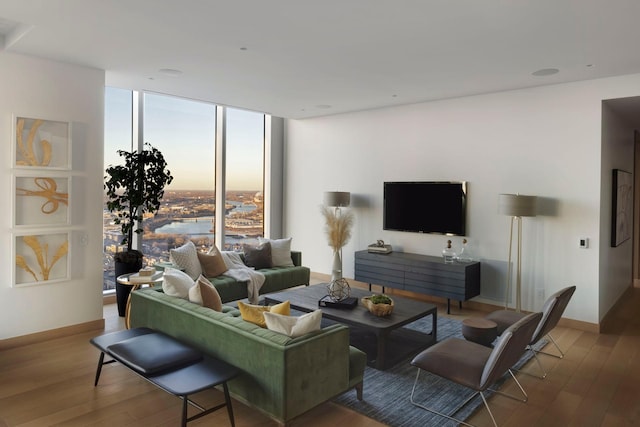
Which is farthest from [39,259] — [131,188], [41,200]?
[131,188]

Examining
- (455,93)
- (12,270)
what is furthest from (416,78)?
(12,270)

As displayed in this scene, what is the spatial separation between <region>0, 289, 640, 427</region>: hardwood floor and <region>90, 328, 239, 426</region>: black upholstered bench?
377 millimetres

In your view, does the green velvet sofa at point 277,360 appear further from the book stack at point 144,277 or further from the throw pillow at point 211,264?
the throw pillow at point 211,264

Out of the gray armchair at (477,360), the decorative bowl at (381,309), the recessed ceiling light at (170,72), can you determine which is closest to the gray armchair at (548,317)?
the gray armchair at (477,360)

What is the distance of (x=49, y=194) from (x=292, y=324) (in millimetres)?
3178

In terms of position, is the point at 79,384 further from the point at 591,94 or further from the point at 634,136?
the point at 634,136

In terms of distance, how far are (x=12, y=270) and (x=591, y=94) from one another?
6.32 m

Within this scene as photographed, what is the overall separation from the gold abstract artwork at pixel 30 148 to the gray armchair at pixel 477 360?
4039mm

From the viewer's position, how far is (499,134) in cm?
552

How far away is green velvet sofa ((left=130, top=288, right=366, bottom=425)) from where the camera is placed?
2631 mm

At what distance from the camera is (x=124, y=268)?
521cm

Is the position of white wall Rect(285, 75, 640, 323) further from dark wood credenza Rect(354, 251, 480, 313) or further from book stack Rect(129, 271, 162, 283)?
book stack Rect(129, 271, 162, 283)

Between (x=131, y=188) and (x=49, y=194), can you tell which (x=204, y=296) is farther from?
(x=131, y=188)

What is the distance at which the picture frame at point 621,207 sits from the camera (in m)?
5.32
